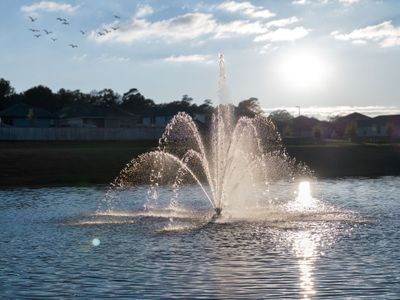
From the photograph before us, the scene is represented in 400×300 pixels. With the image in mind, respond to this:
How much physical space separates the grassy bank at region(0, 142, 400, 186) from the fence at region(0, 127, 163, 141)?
655 cm

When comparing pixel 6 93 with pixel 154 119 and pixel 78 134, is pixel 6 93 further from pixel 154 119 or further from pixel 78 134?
pixel 78 134

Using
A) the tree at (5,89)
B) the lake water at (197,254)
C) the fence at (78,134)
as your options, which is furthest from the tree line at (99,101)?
the lake water at (197,254)

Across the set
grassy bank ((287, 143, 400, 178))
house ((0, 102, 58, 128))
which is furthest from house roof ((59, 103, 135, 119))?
grassy bank ((287, 143, 400, 178))

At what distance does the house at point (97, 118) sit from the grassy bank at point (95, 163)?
106 feet

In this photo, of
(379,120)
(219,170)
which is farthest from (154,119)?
(219,170)

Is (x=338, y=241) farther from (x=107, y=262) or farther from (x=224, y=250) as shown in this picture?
(x=107, y=262)

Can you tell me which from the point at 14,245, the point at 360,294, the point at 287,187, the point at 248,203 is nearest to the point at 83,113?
the point at 287,187

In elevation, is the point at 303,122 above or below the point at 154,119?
above

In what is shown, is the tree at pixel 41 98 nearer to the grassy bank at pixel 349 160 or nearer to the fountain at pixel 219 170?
the fountain at pixel 219 170

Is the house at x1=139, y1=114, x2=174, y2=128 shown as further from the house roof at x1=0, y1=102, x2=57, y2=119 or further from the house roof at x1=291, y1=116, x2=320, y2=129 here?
the house roof at x1=291, y1=116, x2=320, y2=129

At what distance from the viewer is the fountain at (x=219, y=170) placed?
27984mm

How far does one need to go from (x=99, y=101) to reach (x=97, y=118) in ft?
220

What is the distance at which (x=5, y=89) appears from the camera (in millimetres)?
138000

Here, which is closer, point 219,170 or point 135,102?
point 219,170
